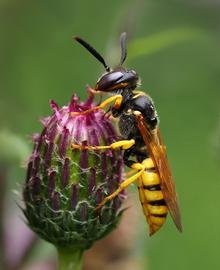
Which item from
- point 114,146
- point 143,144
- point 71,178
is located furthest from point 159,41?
point 71,178

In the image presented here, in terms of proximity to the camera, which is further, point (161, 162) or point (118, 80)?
point (161, 162)

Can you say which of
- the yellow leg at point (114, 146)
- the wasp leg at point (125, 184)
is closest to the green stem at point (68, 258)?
the wasp leg at point (125, 184)

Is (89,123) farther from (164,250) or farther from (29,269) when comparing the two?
(164,250)

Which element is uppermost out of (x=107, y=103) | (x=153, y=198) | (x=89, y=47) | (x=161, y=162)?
(x=89, y=47)

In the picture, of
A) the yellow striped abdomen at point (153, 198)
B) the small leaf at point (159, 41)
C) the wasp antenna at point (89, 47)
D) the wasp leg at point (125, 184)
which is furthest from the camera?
the small leaf at point (159, 41)

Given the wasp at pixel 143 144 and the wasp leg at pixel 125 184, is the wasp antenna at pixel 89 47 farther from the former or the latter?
the wasp leg at pixel 125 184

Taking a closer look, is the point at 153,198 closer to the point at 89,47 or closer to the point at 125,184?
the point at 125,184

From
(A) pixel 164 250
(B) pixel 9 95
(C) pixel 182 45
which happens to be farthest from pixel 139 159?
(A) pixel 164 250
